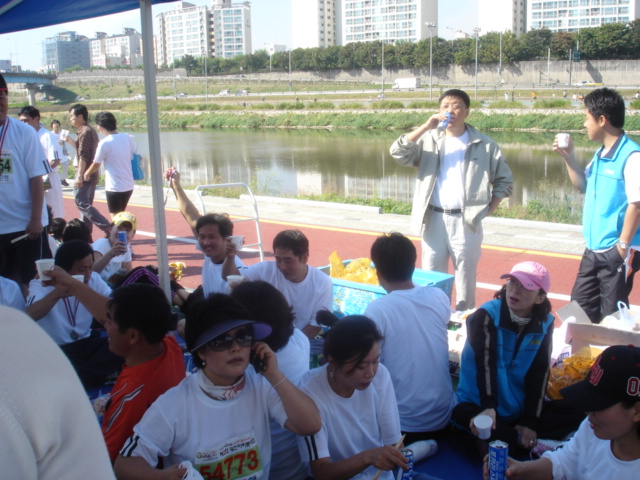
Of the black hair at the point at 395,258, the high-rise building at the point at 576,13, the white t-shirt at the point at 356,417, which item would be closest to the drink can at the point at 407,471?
the white t-shirt at the point at 356,417

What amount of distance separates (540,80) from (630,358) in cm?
8282

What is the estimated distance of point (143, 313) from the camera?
268 centimetres

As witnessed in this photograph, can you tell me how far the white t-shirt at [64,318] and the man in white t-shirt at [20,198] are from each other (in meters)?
0.68

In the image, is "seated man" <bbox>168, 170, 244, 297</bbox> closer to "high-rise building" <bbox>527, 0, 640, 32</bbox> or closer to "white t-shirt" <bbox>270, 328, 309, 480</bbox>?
"white t-shirt" <bbox>270, 328, 309, 480</bbox>

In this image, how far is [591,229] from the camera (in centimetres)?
450

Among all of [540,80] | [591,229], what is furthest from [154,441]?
[540,80]

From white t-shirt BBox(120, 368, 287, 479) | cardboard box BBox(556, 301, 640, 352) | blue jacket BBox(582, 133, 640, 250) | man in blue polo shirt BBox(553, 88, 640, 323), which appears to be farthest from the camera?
blue jacket BBox(582, 133, 640, 250)

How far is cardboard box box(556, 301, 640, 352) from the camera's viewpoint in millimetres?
3768

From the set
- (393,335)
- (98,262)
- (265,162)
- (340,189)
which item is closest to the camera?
(393,335)

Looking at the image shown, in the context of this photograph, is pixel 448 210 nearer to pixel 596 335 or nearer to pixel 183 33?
pixel 596 335

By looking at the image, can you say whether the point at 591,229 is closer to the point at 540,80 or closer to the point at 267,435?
the point at 267,435

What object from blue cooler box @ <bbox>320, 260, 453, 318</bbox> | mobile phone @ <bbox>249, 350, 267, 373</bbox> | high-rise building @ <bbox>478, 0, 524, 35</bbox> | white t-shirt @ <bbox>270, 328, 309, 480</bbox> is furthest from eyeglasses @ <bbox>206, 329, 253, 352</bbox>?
high-rise building @ <bbox>478, 0, 524, 35</bbox>

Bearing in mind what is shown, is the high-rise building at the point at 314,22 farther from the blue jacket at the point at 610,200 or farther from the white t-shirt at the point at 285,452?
the white t-shirt at the point at 285,452

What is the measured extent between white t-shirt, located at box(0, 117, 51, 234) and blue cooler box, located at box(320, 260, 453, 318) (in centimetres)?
233
